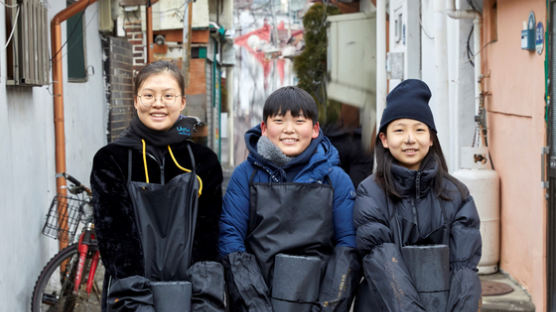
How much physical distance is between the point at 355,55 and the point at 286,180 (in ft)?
34.5

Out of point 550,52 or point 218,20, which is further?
point 218,20

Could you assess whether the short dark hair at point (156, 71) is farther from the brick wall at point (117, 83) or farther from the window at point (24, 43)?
the brick wall at point (117, 83)

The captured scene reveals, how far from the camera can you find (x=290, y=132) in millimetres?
3318

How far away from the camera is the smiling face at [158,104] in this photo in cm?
325

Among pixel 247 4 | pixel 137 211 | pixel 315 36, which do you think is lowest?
pixel 137 211

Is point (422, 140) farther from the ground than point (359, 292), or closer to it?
farther from the ground

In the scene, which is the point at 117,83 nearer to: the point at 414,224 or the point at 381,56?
the point at 381,56

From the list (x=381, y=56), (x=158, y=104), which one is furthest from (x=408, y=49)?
(x=158, y=104)

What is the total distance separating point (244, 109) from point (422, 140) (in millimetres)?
25512

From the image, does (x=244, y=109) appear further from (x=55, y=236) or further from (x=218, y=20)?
(x=55, y=236)

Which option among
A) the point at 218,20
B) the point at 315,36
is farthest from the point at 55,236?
the point at 218,20

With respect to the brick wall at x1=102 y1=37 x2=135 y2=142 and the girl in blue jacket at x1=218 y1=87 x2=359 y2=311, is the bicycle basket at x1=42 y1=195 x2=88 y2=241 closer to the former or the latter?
the girl in blue jacket at x1=218 y1=87 x2=359 y2=311

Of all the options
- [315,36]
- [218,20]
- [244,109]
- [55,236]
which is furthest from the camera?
[244,109]

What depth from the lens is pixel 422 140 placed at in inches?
129
